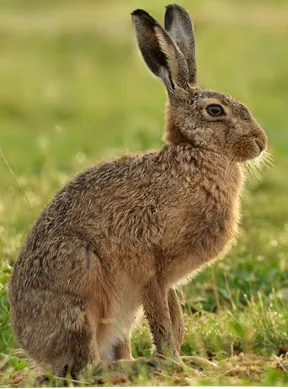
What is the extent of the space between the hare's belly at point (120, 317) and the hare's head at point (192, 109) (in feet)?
2.76

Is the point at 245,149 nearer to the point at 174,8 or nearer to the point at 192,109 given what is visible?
the point at 192,109

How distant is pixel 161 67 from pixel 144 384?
174 centimetres

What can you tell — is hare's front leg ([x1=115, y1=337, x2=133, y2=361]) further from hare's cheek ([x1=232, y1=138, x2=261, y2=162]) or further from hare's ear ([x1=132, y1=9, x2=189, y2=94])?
hare's ear ([x1=132, y1=9, x2=189, y2=94])

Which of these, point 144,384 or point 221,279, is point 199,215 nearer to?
point 144,384

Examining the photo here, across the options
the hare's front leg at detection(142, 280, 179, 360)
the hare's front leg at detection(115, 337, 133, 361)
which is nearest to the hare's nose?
the hare's front leg at detection(142, 280, 179, 360)

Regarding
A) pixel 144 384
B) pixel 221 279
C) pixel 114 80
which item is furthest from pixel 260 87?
pixel 144 384

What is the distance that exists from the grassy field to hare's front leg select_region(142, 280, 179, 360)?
19 cm

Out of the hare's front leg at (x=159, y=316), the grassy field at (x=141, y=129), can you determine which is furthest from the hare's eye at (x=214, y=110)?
the grassy field at (x=141, y=129)

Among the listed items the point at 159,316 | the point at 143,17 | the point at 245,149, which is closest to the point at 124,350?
the point at 159,316

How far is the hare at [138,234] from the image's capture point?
528 centimetres

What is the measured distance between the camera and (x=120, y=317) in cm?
546

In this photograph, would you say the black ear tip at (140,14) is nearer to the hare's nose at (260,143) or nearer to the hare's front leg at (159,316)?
the hare's nose at (260,143)

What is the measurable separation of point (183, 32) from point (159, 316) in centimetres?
164

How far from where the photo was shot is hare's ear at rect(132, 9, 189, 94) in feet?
18.5
